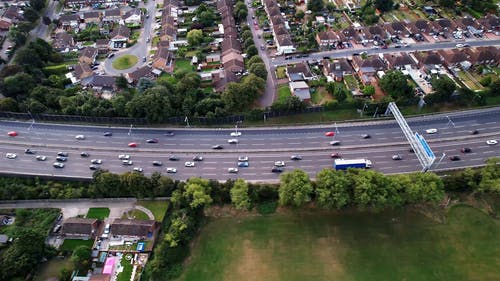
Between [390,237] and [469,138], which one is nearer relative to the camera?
[390,237]

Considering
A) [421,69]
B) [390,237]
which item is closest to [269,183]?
[390,237]

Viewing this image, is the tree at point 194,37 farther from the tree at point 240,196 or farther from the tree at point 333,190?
the tree at point 333,190

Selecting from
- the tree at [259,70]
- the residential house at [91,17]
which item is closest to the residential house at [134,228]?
the tree at [259,70]

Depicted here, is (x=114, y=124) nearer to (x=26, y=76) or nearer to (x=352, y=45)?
(x=26, y=76)

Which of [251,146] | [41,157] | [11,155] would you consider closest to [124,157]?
[41,157]

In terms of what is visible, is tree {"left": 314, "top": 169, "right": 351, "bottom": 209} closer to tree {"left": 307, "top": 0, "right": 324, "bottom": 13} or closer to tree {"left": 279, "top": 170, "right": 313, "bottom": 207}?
tree {"left": 279, "top": 170, "right": 313, "bottom": 207}

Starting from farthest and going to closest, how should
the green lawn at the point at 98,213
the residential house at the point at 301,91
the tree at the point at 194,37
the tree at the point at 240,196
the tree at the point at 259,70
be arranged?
the tree at the point at 194,37 < the tree at the point at 259,70 < the residential house at the point at 301,91 < the green lawn at the point at 98,213 < the tree at the point at 240,196
